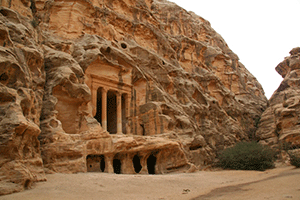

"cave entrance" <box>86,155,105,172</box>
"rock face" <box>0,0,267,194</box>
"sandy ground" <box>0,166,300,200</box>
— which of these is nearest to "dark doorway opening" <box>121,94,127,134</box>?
"rock face" <box>0,0,267,194</box>

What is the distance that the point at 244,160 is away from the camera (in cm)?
2369

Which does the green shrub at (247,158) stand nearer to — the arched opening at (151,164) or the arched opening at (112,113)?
the arched opening at (151,164)

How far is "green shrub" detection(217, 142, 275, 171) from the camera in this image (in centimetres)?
2348

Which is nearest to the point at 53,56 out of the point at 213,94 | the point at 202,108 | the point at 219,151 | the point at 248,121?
the point at 202,108

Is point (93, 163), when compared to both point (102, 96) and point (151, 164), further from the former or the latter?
point (102, 96)

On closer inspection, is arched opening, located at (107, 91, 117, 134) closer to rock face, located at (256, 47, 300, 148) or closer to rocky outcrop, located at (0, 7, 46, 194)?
rocky outcrop, located at (0, 7, 46, 194)

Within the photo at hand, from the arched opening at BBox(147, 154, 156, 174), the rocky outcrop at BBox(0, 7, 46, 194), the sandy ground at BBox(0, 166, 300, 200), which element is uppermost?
the rocky outcrop at BBox(0, 7, 46, 194)

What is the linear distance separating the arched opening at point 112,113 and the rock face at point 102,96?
91mm

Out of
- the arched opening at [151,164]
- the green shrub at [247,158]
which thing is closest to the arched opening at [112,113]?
the arched opening at [151,164]

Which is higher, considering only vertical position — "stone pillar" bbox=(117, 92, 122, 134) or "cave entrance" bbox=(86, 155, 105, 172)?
"stone pillar" bbox=(117, 92, 122, 134)

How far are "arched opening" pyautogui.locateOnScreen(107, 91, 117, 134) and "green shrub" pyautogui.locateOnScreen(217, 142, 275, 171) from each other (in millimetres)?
9921

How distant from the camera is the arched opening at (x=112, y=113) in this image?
2297 centimetres

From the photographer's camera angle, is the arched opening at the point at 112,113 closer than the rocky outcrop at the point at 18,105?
No

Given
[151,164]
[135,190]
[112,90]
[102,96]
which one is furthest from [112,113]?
[135,190]
